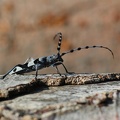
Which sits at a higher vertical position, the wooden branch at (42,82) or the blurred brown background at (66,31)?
the blurred brown background at (66,31)

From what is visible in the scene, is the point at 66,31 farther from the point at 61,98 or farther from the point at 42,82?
the point at 61,98

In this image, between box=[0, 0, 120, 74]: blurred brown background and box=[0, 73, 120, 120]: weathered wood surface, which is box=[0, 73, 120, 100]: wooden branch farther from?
box=[0, 0, 120, 74]: blurred brown background

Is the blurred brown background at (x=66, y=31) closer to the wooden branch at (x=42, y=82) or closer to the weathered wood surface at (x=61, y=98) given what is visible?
Result: the wooden branch at (x=42, y=82)

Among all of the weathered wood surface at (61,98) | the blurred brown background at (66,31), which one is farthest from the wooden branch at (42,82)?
the blurred brown background at (66,31)

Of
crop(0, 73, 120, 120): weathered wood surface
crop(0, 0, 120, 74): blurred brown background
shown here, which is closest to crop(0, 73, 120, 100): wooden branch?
crop(0, 73, 120, 120): weathered wood surface

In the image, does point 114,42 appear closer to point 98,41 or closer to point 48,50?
point 98,41

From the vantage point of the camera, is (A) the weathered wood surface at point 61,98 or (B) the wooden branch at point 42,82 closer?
(A) the weathered wood surface at point 61,98
